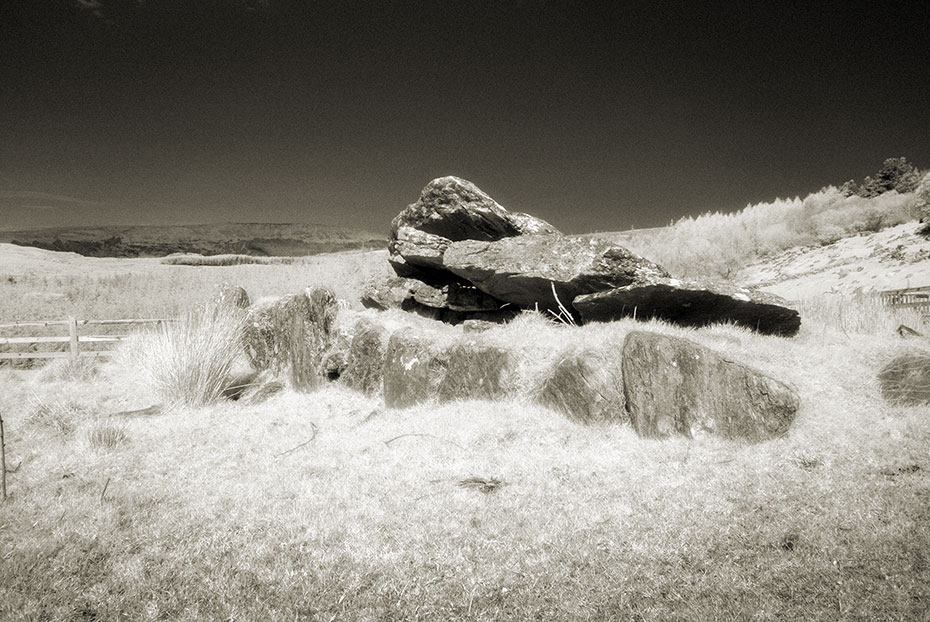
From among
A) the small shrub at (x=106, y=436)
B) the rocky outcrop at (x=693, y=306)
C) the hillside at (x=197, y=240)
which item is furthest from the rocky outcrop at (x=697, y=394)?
the hillside at (x=197, y=240)

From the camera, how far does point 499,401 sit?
7.37 m

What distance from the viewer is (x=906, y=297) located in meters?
11.1

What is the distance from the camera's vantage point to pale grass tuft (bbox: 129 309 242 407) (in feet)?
28.5

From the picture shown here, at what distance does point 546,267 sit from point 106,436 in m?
7.05

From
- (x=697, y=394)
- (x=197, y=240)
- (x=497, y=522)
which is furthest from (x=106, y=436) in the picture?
(x=197, y=240)

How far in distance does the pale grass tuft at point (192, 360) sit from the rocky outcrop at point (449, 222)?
13.2ft

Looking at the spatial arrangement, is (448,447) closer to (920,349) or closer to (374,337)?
(374,337)

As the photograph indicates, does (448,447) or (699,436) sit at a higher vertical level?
(699,436)

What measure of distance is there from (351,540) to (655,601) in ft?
7.70

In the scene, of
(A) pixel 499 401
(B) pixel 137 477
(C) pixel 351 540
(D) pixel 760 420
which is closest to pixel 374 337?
(A) pixel 499 401

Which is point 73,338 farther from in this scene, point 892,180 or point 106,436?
point 892,180

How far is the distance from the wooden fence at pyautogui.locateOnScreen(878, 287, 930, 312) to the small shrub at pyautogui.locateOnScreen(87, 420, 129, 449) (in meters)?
14.7

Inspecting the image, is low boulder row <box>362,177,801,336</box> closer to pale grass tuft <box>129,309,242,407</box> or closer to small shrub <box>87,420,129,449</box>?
pale grass tuft <box>129,309,242,407</box>

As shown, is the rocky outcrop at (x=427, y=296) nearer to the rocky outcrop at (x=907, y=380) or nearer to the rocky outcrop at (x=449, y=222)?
the rocky outcrop at (x=449, y=222)
